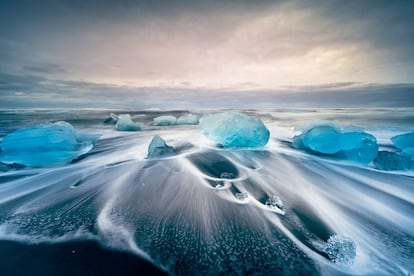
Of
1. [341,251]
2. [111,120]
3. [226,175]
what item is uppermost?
[341,251]

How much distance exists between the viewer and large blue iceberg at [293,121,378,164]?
363 centimetres

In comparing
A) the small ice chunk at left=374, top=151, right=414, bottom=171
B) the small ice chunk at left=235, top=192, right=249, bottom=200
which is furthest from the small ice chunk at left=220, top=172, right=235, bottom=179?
the small ice chunk at left=374, top=151, right=414, bottom=171

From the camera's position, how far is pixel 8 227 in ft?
5.50

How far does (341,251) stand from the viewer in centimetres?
133

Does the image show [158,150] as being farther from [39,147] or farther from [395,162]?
[395,162]

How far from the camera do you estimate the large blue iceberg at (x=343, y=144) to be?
363 cm

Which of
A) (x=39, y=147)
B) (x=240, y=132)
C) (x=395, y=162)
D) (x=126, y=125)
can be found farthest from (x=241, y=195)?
(x=126, y=125)

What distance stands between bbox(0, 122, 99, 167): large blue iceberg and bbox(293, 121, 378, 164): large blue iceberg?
17.3 feet

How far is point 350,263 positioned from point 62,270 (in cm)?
190

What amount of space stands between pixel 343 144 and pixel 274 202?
284 centimetres

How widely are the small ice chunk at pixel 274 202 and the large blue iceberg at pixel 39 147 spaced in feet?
12.4

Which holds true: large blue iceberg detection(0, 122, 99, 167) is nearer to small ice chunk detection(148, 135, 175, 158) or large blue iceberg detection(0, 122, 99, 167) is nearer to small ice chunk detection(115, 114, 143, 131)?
small ice chunk detection(148, 135, 175, 158)

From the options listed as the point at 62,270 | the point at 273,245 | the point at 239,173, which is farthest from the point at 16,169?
the point at 273,245

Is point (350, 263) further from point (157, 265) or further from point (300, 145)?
point (300, 145)
